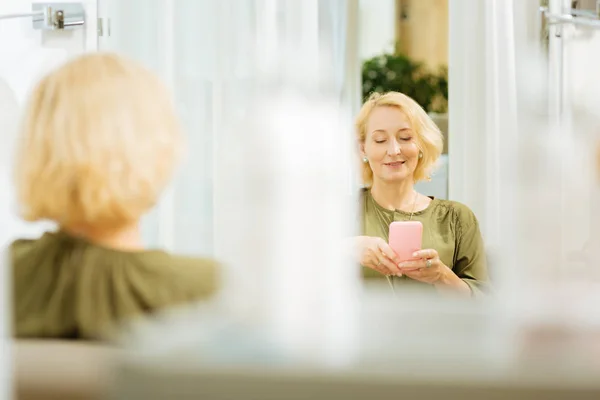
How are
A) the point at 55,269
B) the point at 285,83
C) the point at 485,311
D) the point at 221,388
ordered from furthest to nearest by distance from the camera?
the point at 55,269 < the point at 285,83 < the point at 485,311 < the point at 221,388

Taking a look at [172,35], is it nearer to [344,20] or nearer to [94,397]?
[344,20]

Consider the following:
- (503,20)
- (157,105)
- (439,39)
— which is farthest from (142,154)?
(439,39)

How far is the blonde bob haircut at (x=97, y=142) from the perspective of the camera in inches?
31.6

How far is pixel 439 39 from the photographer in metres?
2.59

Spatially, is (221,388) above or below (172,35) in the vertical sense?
below

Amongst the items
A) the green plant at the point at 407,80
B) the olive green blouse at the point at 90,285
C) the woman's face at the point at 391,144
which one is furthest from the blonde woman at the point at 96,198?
the green plant at the point at 407,80

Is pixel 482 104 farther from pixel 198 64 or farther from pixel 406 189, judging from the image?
pixel 198 64

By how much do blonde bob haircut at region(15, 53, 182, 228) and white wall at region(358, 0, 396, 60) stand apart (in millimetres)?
1608

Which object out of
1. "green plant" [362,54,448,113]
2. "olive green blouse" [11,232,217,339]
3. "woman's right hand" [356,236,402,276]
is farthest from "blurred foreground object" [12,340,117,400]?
"green plant" [362,54,448,113]

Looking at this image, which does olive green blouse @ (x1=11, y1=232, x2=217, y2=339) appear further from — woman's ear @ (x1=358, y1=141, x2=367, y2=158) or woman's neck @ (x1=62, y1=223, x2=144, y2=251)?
woman's ear @ (x1=358, y1=141, x2=367, y2=158)

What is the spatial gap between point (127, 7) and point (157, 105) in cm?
92

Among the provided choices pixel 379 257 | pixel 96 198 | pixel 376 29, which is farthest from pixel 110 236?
pixel 376 29

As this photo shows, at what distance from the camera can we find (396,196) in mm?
1669

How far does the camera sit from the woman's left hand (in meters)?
1.52
